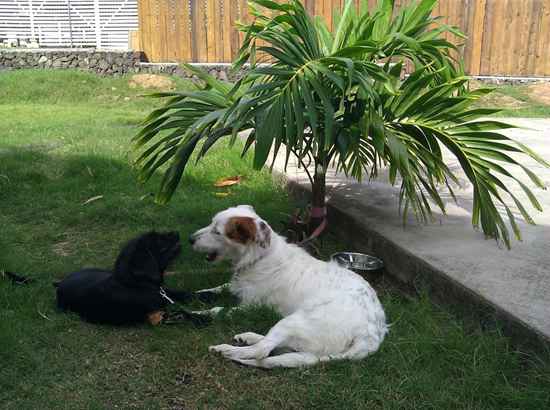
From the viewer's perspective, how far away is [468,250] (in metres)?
4.47

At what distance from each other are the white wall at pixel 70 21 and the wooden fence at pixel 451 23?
412cm

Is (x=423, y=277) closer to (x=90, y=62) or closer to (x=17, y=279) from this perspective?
(x=17, y=279)

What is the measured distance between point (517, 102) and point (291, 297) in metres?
11.5

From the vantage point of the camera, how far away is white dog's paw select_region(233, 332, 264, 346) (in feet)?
11.8

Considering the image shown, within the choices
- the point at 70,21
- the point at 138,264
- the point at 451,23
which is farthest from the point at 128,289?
the point at 70,21

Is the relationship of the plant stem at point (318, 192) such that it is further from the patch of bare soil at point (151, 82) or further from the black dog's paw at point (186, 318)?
the patch of bare soil at point (151, 82)

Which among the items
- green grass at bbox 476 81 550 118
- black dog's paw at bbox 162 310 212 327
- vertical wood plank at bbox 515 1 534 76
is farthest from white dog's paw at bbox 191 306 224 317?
vertical wood plank at bbox 515 1 534 76

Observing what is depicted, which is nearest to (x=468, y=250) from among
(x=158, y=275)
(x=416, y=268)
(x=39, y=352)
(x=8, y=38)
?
(x=416, y=268)

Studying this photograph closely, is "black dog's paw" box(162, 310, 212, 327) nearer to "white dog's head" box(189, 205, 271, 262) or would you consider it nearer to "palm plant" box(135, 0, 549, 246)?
"white dog's head" box(189, 205, 271, 262)

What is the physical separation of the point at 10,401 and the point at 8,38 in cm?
1986

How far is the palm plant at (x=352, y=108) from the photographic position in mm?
4059

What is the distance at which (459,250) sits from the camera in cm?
447

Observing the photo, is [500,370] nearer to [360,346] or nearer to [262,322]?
[360,346]

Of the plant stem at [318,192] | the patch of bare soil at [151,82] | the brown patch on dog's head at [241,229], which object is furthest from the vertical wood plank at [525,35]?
the brown patch on dog's head at [241,229]
